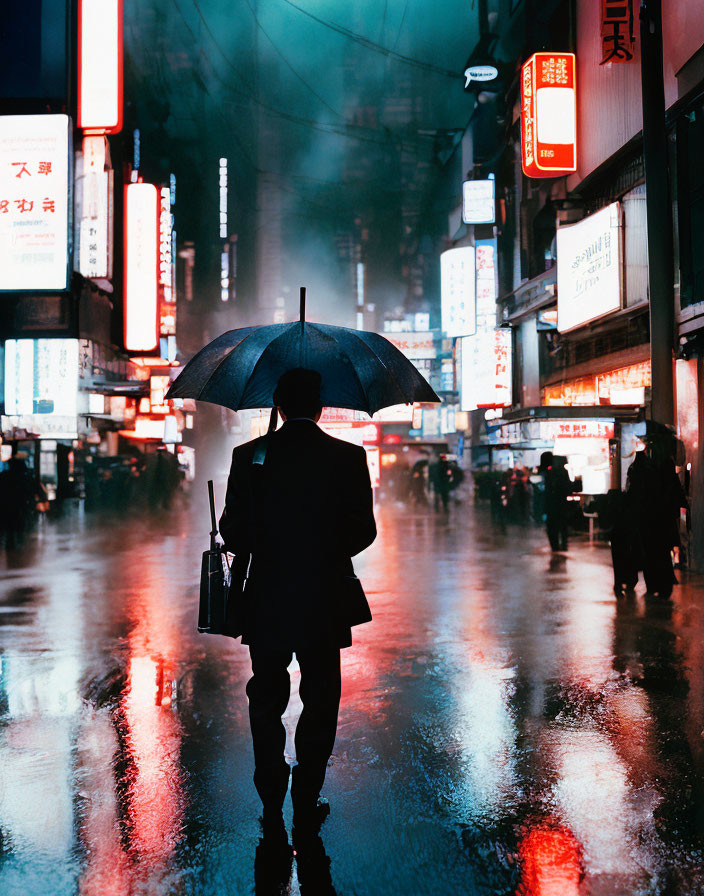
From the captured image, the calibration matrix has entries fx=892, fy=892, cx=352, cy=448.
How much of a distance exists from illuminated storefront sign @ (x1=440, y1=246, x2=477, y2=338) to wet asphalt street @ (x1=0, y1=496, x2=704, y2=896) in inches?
1120

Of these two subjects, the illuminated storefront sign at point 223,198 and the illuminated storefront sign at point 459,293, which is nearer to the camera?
the illuminated storefront sign at point 459,293

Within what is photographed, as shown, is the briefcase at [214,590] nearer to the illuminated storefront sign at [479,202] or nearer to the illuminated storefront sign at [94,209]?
the illuminated storefront sign at [94,209]

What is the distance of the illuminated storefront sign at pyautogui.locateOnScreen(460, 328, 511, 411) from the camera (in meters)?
35.7

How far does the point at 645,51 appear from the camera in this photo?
48.9 feet

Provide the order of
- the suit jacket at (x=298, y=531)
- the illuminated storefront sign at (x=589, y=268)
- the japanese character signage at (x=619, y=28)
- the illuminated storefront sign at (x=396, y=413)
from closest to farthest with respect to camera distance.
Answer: the suit jacket at (x=298, y=531), the japanese character signage at (x=619, y=28), the illuminated storefront sign at (x=589, y=268), the illuminated storefront sign at (x=396, y=413)

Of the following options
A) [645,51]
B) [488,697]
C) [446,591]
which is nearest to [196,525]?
[446,591]

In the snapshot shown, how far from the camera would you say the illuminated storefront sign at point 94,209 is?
2900 cm

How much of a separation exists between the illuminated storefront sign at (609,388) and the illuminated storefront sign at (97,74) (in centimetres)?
1632

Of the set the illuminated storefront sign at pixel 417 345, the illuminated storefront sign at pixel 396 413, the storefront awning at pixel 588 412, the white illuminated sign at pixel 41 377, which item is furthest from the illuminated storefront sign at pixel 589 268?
the illuminated storefront sign at pixel 417 345

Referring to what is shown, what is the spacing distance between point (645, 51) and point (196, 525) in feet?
52.8

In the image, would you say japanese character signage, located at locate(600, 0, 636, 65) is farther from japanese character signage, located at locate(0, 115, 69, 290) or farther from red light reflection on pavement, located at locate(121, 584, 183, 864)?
japanese character signage, located at locate(0, 115, 69, 290)

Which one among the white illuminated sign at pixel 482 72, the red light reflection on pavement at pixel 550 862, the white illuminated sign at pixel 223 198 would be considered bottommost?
the red light reflection on pavement at pixel 550 862

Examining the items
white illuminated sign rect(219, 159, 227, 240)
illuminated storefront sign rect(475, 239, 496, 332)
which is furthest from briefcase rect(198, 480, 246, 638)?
white illuminated sign rect(219, 159, 227, 240)

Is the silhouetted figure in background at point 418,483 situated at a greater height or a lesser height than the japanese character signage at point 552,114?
lesser
